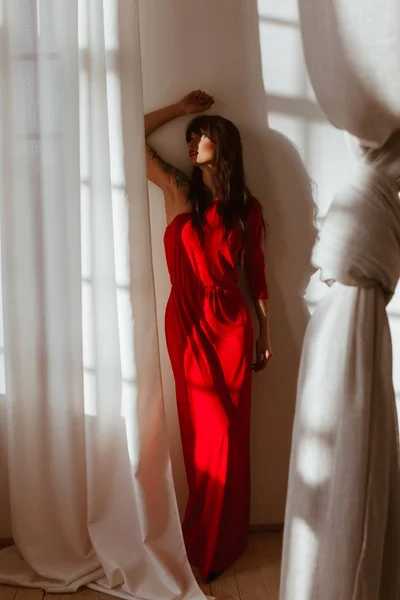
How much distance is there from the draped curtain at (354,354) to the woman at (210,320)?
943 mm

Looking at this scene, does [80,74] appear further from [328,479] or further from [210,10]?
[328,479]

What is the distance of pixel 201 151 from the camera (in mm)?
2627

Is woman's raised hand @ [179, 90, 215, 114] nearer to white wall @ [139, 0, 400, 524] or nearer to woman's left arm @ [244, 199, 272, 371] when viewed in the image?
white wall @ [139, 0, 400, 524]

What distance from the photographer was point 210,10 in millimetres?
2684

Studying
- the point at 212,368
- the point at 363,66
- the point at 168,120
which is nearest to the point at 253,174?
the point at 168,120

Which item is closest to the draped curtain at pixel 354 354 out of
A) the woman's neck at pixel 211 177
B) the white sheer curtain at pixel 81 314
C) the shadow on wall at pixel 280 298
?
the white sheer curtain at pixel 81 314

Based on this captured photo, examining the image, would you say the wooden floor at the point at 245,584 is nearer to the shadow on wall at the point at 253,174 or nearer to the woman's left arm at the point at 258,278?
the shadow on wall at the point at 253,174

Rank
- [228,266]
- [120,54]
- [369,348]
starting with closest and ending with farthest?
[369,348], [120,54], [228,266]

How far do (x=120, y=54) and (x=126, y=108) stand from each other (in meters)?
0.18

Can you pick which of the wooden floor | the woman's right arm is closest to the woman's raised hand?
the woman's right arm

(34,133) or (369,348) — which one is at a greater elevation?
(34,133)

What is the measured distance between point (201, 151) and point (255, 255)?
17.9 inches

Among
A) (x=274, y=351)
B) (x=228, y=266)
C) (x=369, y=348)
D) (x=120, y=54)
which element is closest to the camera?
(x=369, y=348)

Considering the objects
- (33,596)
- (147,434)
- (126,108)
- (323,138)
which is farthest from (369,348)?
(33,596)
